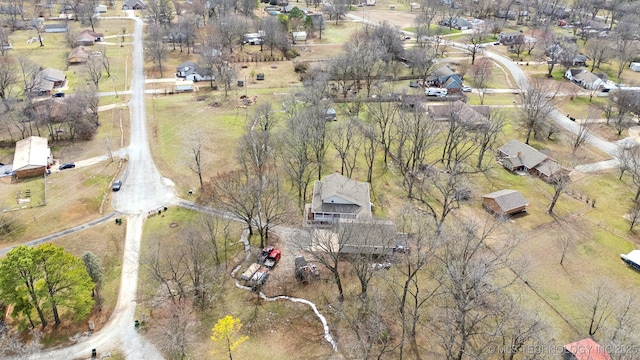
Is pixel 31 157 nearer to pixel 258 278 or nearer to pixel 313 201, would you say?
pixel 313 201

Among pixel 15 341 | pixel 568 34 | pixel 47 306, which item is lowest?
pixel 15 341

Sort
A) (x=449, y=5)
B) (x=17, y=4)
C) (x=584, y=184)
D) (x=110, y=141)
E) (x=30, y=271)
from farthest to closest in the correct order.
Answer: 1. (x=449, y=5)
2. (x=17, y=4)
3. (x=110, y=141)
4. (x=584, y=184)
5. (x=30, y=271)

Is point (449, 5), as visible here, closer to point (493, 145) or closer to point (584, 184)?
point (493, 145)

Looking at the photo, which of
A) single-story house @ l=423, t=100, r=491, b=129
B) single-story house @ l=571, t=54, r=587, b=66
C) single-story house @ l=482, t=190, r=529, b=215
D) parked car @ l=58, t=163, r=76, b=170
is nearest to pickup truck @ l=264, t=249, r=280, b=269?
single-story house @ l=482, t=190, r=529, b=215

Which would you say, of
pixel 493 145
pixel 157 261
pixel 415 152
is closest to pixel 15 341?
pixel 157 261

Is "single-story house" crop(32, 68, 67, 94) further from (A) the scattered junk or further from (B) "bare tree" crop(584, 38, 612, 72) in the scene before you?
(B) "bare tree" crop(584, 38, 612, 72)

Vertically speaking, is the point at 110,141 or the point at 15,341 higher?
the point at 110,141
